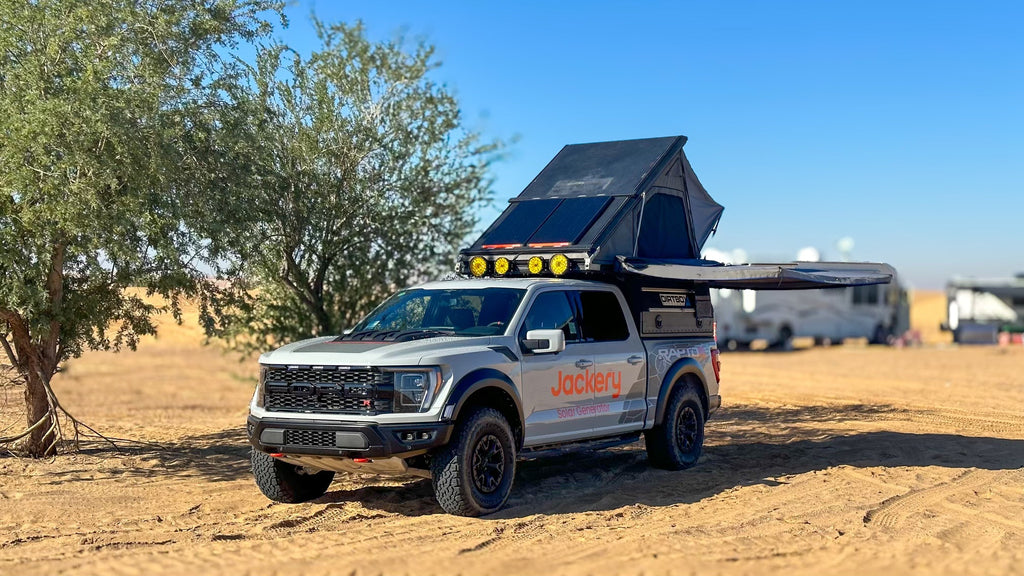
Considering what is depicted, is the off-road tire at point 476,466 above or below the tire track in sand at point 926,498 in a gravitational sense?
above

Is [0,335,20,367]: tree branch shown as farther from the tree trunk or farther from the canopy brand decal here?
the canopy brand decal

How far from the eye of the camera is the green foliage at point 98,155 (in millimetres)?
9188

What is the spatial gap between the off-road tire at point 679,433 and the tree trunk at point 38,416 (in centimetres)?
630

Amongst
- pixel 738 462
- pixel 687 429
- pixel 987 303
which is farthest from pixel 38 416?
pixel 987 303

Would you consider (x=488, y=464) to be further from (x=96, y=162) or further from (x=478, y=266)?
(x=96, y=162)

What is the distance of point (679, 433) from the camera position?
1088 centimetres

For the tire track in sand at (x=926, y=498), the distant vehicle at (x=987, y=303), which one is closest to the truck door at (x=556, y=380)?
the tire track in sand at (x=926, y=498)

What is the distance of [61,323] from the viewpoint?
34.9 ft

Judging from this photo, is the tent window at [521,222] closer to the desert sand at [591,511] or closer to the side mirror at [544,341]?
the side mirror at [544,341]

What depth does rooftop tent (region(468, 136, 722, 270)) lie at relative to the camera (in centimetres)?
1031

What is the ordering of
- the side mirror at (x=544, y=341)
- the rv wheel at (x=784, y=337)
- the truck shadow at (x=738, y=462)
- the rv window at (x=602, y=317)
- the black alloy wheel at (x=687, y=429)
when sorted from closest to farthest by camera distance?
1. the side mirror at (x=544, y=341)
2. the truck shadow at (x=738, y=462)
3. the rv window at (x=602, y=317)
4. the black alloy wheel at (x=687, y=429)
5. the rv wheel at (x=784, y=337)

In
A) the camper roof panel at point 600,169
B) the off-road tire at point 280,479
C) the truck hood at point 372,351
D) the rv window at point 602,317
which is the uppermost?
the camper roof panel at point 600,169

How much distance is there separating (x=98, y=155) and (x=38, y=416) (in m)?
3.41

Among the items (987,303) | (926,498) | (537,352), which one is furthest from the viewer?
(987,303)
